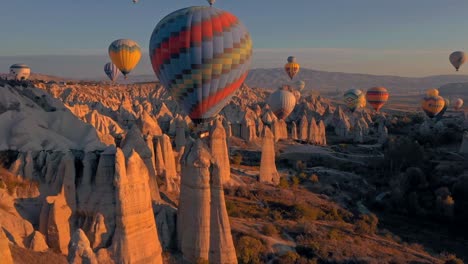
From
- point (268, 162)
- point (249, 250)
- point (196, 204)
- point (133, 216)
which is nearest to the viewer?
point (133, 216)

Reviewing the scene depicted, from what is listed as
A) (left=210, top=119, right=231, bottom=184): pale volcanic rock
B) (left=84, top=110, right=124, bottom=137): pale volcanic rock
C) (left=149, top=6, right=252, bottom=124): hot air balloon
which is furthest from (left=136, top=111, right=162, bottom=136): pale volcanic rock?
(left=149, top=6, right=252, bottom=124): hot air balloon

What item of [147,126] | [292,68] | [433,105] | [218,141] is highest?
[292,68]

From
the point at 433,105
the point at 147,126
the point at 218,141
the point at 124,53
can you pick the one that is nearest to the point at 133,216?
the point at 218,141

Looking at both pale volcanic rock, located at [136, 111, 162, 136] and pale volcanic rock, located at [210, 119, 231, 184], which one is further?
pale volcanic rock, located at [136, 111, 162, 136]

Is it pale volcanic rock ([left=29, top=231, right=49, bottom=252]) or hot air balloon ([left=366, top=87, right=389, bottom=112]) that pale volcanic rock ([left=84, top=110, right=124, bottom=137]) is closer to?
pale volcanic rock ([left=29, top=231, right=49, bottom=252])

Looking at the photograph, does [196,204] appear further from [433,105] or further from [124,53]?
[433,105]

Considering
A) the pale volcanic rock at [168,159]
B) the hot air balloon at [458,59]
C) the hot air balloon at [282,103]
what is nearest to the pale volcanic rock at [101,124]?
the pale volcanic rock at [168,159]

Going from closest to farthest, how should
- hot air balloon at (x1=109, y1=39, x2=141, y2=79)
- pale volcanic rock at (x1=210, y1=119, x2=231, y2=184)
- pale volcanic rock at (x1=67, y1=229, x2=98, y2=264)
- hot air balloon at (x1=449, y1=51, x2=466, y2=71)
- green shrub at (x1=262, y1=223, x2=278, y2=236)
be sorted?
1. pale volcanic rock at (x1=67, y1=229, x2=98, y2=264)
2. green shrub at (x1=262, y1=223, x2=278, y2=236)
3. pale volcanic rock at (x1=210, y1=119, x2=231, y2=184)
4. hot air balloon at (x1=109, y1=39, x2=141, y2=79)
5. hot air balloon at (x1=449, y1=51, x2=466, y2=71)

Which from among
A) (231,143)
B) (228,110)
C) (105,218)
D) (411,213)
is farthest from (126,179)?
(228,110)

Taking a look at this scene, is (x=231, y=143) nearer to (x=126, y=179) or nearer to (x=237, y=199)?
(x=237, y=199)
